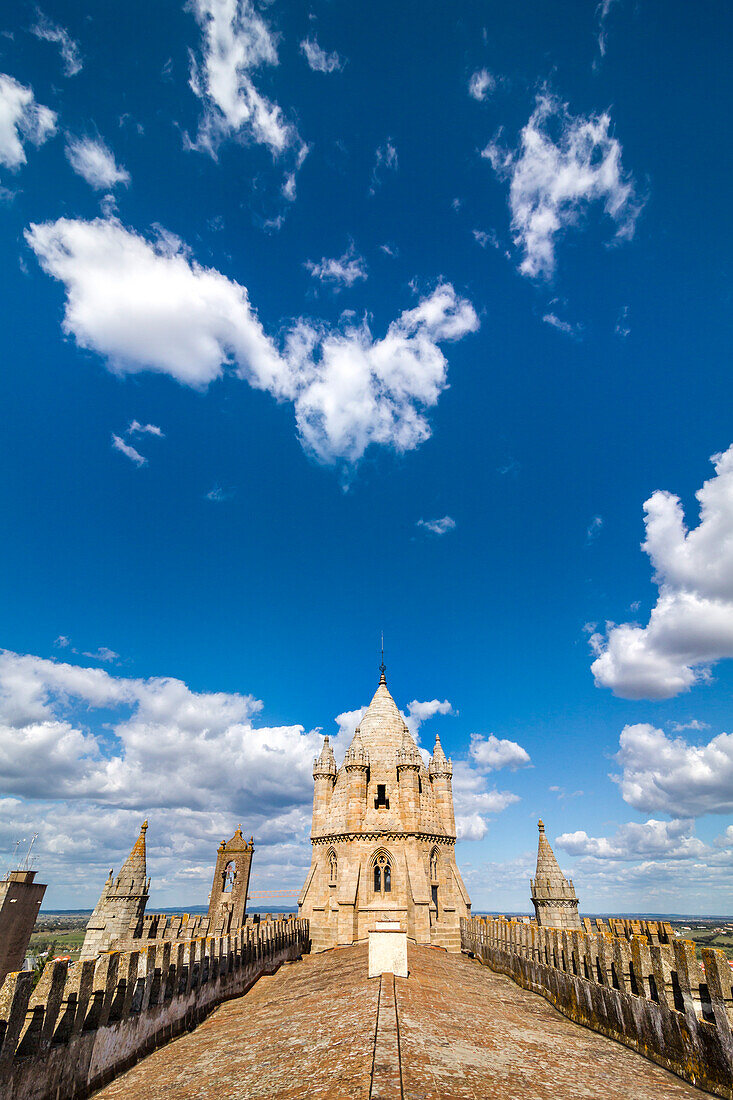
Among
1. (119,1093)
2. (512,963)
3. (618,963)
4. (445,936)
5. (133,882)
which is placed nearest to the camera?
(119,1093)

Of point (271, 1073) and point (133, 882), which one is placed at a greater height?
point (133, 882)

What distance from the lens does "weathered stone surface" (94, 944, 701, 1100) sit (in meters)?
6.10

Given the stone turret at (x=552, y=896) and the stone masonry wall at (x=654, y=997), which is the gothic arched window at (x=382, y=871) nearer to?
the stone turret at (x=552, y=896)

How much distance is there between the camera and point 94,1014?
9.28 metres

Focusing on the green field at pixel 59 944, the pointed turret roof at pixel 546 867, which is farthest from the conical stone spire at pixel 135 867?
the green field at pixel 59 944

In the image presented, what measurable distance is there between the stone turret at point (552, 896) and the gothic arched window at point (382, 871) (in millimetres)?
8420

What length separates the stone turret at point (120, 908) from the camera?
28.2 m

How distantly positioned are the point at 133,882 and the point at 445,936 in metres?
18.2

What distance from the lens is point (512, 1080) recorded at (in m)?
6.75

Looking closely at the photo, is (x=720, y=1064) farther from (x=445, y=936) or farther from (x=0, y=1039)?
(x=445, y=936)

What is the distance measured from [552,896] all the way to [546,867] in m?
1.41

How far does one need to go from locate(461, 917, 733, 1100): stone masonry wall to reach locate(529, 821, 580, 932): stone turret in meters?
17.0

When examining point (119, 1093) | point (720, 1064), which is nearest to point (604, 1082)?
point (720, 1064)

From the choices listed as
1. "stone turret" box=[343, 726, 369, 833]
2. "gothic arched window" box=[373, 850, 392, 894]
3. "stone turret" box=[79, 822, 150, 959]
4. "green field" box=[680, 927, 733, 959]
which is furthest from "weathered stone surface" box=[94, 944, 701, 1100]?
"green field" box=[680, 927, 733, 959]
